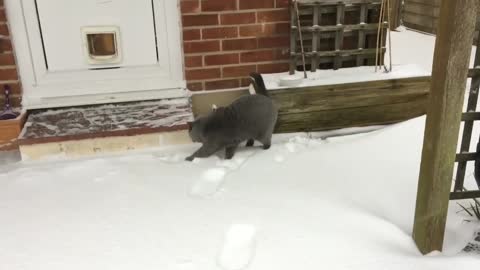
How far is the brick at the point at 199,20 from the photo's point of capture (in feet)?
8.63

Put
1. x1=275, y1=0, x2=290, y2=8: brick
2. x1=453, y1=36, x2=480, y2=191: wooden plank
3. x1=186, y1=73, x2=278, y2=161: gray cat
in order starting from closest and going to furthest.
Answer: x1=453, y1=36, x2=480, y2=191: wooden plank
x1=186, y1=73, x2=278, y2=161: gray cat
x1=275, y1=0, x2=290, y2=8: brick

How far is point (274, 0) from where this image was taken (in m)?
2.69

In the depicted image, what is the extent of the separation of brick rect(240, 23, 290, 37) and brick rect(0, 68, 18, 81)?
1.36 m

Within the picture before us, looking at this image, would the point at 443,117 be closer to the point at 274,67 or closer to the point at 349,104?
the point at 349,104

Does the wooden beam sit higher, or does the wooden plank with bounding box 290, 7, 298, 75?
the wooden plank with bounding box 290, 7, 298, 75

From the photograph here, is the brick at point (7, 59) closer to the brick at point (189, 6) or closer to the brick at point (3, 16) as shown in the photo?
the brick at point (3, 16)

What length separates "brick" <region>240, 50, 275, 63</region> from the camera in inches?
110

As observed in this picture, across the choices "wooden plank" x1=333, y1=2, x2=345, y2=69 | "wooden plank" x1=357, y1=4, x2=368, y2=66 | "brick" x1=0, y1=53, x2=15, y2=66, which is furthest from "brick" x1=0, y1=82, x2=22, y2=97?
"wooden plank" x1=357, y1=4, x2=368, y2=66

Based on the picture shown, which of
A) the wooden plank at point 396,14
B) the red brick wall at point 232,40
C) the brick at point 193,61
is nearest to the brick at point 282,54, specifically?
the red brick wall at point 232,40

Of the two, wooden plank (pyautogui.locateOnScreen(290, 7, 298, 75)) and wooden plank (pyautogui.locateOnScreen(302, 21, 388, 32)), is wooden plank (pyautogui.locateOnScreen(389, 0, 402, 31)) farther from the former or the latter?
wooden plank (pyautogui.locateOnScreen(290, 7, 298, 75))

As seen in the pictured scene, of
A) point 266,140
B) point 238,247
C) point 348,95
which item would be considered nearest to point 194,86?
point 266,140

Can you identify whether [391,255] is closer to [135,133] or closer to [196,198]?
[196,198]

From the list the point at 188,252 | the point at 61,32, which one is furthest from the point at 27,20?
the point at 188,252

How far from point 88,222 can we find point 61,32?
51.3 inches
